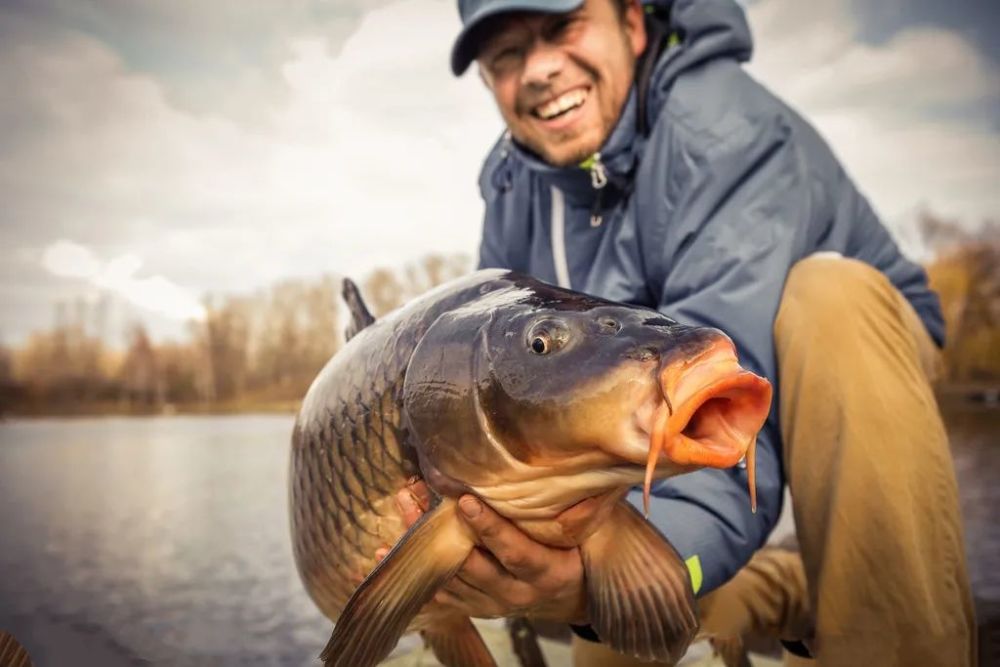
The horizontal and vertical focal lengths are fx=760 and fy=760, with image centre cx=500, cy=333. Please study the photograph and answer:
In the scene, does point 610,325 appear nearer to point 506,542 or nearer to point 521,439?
point 521,439

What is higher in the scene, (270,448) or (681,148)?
(681,148)

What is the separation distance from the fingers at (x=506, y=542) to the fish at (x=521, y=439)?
1cm

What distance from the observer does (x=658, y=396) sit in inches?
25.1

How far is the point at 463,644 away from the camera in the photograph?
1217 millimetres

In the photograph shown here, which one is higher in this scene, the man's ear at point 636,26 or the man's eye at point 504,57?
the man's ear at point 636,26

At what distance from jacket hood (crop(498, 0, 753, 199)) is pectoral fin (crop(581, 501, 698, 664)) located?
0.93 metres

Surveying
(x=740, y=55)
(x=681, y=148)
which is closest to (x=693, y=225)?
(x=681, y=148)

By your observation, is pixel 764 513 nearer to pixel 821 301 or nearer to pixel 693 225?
pixel 821 301

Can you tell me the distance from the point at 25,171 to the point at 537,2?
42.2 ft

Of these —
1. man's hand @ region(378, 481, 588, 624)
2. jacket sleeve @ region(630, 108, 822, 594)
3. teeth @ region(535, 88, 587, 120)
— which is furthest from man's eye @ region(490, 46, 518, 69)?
man's hand @ region(378, 481, 588, 624)

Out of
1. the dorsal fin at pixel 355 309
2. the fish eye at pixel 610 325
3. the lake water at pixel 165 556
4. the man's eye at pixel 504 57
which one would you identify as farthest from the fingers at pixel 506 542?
the man's eye at pixel 504 57

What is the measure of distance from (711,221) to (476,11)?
2.37 feet

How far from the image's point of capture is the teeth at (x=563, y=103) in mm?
1739

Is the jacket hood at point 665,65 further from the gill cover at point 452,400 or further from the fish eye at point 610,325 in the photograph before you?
the fish eye at point 610,325
